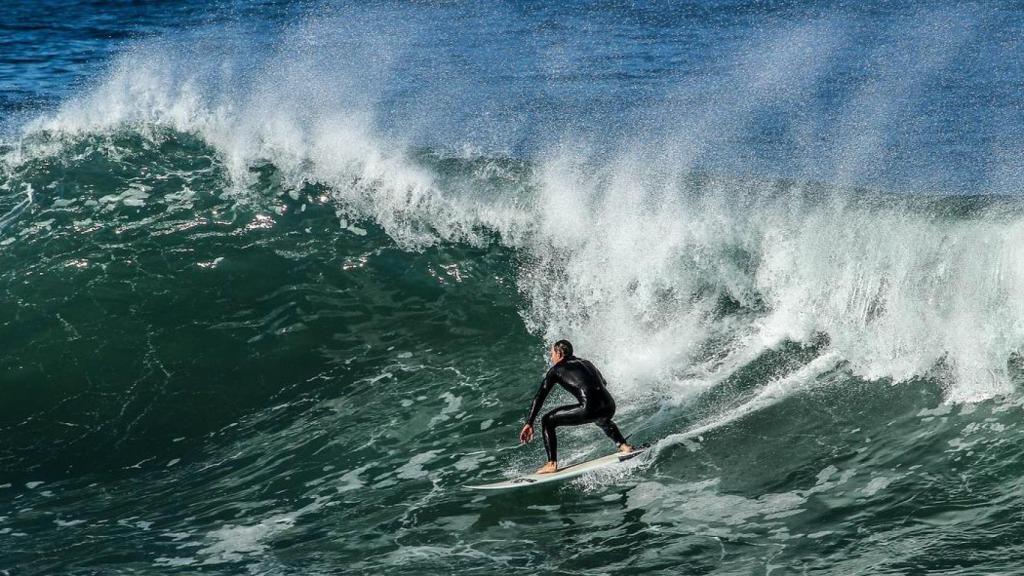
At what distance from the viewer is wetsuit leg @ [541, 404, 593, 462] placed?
32.4 feet

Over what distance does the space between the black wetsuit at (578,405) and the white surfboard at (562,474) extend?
0.17 m

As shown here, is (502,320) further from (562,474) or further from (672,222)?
(562,474)

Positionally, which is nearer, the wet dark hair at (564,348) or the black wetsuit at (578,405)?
the black wetsuit at (578,405)

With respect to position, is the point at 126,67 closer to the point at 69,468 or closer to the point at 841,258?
the point at 69,468

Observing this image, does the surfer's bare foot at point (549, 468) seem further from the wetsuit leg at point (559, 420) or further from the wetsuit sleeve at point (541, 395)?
the wetsuit sleeve at point (541, 395)

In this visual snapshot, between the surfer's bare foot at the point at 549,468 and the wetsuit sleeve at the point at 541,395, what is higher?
the wetsuit sleeve at the point at 541,395

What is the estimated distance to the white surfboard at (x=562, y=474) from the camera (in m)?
9.69

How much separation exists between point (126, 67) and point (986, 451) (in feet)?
62.4

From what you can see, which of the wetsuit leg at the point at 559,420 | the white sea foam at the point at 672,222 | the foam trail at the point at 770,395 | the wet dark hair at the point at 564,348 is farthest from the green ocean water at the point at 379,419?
the wet dark hair at the point at 564,348

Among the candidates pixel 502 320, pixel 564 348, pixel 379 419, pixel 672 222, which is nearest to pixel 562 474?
pixel 564 348

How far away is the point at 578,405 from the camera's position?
1001cm

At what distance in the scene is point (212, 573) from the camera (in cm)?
868

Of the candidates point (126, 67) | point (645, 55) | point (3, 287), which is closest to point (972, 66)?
point (645, 55)

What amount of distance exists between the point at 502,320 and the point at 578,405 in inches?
149
